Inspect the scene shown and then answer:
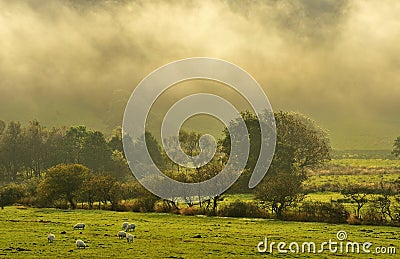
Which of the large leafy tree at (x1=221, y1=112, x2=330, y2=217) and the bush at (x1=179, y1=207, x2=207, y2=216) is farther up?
the large leafy tree at (x1=221, y1=112, x2=330, y2=217)

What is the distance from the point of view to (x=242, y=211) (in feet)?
224

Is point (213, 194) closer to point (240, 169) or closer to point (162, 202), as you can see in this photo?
point (162, 202)

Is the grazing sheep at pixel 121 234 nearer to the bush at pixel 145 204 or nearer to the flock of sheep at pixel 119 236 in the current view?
the flock of sheep at pixel 119 236

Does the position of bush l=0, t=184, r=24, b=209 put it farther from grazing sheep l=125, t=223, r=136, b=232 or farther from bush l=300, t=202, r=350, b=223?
bush l=300, t=202, r=350, b=223

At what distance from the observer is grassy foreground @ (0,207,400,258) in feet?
117

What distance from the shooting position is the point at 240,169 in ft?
314

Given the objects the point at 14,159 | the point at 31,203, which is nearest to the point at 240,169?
the point at 31,203

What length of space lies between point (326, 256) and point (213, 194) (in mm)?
41166

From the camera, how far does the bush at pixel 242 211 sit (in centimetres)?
6712

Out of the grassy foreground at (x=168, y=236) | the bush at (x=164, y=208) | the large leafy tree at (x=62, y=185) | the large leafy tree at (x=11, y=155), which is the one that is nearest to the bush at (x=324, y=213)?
the grassy foreground at (x=168, y=236)

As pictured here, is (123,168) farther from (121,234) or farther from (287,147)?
(121,234)

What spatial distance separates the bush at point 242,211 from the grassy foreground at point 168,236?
3.70 m

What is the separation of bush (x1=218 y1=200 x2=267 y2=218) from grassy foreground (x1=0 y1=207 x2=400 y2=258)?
12.1ft

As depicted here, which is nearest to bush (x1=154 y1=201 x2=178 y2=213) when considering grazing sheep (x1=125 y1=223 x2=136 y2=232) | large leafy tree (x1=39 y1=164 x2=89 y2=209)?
large leafy tree (x1=39 y1=164 x2=89 y2=209)
